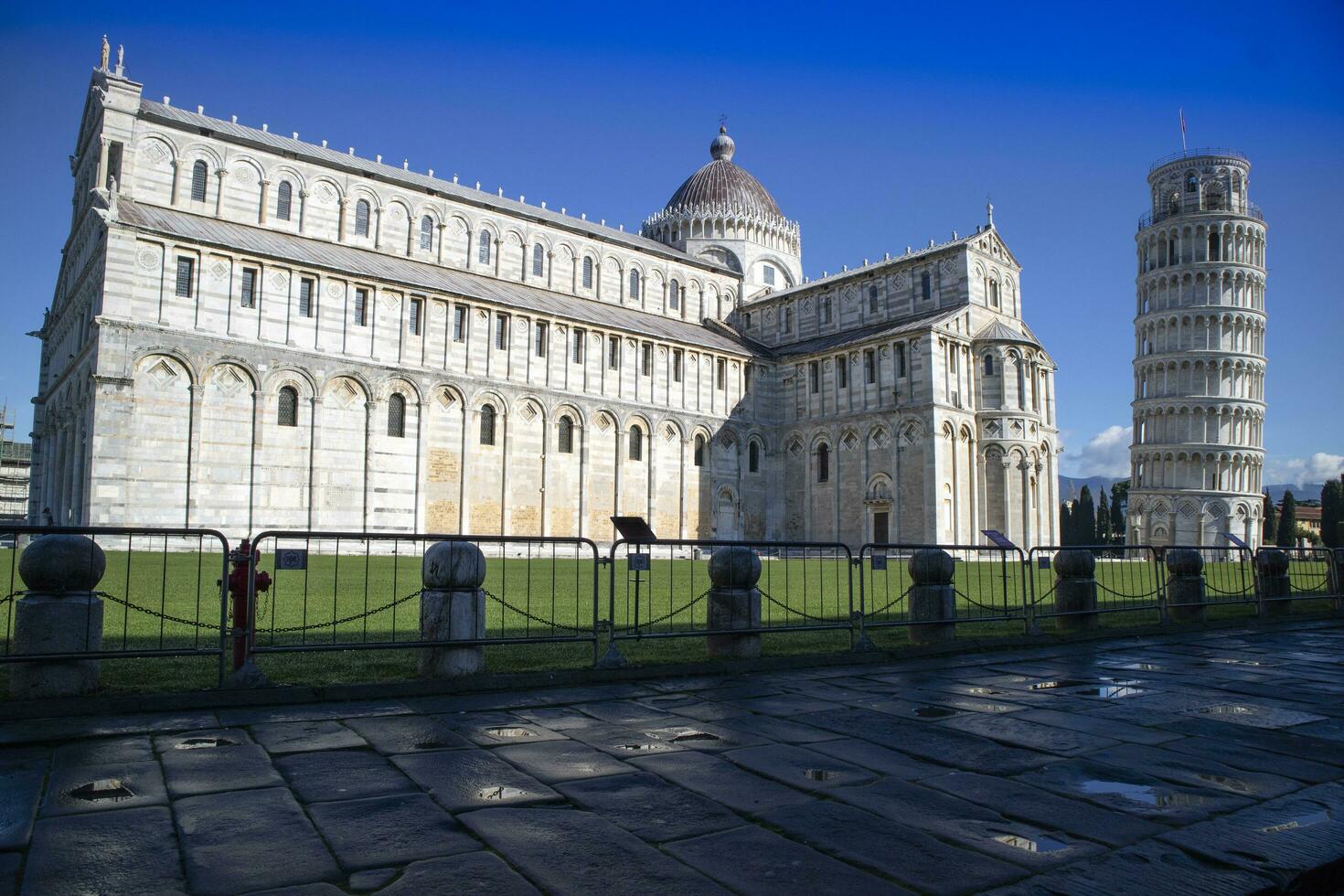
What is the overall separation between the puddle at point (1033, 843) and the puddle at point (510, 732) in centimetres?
321

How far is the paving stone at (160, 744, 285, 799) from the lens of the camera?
4750mm

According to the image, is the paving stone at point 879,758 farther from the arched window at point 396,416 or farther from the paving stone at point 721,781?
the arched window at point 396,416

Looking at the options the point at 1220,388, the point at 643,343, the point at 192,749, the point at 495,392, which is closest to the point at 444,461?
the point at 495,392

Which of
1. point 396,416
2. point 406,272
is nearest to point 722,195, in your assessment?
point 406,272

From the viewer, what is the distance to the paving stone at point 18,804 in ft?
12.8

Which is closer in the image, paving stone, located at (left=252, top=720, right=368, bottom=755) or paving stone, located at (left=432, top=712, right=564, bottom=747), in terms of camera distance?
paving stone, located at (left=252, top=720, right=368, bottom=755)

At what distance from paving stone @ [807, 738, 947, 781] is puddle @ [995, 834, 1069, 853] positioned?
101 cm

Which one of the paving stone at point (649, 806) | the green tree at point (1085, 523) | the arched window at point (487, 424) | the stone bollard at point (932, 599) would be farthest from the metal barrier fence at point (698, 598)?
the green tree at point (1085, 523)

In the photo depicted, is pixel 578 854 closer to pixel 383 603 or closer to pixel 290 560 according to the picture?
pixel 290 560

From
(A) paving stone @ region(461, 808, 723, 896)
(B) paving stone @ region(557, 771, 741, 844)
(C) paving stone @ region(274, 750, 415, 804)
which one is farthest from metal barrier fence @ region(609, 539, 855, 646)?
(A) paving stone @ region(461, 808, 723, 896)

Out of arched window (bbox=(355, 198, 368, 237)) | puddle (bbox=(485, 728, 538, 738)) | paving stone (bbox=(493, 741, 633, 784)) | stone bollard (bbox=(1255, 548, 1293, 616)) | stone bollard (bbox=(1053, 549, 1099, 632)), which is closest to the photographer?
paving stone (bbox=(493, 741, 633, 784))

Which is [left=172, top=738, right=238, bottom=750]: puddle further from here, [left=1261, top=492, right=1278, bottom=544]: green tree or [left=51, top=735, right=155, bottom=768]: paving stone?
[left=1261, top=492, right=1278, bottom=544]: green tree

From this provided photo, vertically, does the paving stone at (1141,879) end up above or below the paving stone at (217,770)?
below

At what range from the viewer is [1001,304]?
4619 cm
